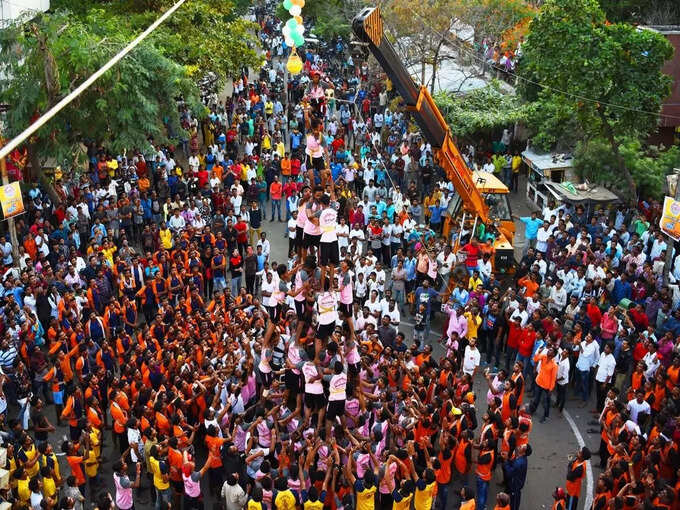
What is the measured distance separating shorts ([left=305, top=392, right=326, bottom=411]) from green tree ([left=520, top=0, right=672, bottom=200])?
1311 cm

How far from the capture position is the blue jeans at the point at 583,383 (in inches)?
585

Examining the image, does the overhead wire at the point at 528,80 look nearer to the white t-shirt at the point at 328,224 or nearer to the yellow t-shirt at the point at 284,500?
the white t-shirt at the point at 328,224

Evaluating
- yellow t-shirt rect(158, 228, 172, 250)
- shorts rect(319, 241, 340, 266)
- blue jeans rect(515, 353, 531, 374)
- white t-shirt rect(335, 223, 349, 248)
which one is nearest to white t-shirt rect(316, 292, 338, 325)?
shorts rect(319, 241, 340, 266)

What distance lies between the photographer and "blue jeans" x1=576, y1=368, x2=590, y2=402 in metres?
14.9

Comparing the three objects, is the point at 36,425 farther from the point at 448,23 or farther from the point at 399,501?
the point at 448,23

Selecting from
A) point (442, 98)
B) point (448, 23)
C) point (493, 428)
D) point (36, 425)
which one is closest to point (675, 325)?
point (493, 428)

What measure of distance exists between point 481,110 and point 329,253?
17.7 meters

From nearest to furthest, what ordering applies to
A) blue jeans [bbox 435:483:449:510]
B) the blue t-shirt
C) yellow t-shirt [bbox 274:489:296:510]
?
1. yellow t-shirt [bbox 274:489:296:510]
2. blue jeans [bbox 435:483:449:510]
3. the blue t-shirt

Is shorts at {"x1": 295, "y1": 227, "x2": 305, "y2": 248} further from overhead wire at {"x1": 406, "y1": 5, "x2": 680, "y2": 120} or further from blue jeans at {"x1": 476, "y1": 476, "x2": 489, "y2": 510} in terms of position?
overhead wire at {"x1": 406, "y1": 5, "x2": 680, "y2": 120}

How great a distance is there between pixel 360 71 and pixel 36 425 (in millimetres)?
24881

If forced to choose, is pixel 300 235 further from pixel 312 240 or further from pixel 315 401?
pixel 315 401

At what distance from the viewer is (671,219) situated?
16.8 meters

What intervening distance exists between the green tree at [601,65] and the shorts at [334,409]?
13089 mm

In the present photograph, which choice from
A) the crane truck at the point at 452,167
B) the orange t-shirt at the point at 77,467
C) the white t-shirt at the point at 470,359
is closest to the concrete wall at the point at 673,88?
the crane truck at the point at 452,167
